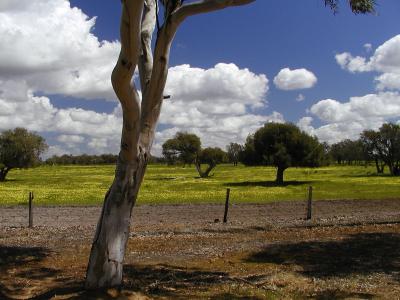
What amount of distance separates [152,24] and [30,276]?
6336mm

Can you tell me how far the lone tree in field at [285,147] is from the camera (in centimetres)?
6481

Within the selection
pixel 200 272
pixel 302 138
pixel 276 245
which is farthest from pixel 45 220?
→ pixel 302 138

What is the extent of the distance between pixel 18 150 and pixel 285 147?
136 ft

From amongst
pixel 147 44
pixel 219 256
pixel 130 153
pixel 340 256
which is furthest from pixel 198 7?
pixel 340 256

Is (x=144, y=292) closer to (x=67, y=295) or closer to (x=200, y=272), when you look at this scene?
(x=67, y=295)

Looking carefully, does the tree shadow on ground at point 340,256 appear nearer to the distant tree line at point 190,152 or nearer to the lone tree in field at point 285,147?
the lone tree in field at point 285,147

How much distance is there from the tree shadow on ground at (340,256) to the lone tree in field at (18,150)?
232 feet

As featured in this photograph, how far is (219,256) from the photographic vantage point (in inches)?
591

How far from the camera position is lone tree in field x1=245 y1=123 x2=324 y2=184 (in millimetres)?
64812

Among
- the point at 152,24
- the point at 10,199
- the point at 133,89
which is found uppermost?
the point at 152,24

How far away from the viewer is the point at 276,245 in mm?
16656

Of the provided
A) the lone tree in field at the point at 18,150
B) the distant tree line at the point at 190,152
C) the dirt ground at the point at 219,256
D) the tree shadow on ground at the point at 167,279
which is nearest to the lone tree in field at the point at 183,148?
the distant tree line at the point at 190,152

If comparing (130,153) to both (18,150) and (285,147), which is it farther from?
(18,150)

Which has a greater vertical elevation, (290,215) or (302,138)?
(302,138)
